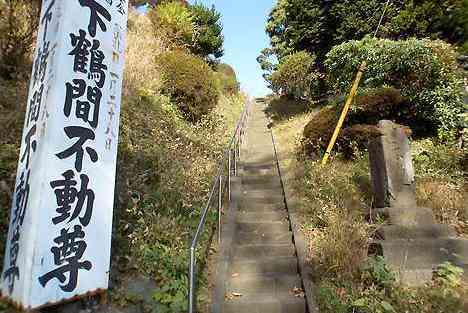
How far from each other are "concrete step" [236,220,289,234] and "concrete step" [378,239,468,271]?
188 centimetres

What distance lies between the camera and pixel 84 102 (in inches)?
146

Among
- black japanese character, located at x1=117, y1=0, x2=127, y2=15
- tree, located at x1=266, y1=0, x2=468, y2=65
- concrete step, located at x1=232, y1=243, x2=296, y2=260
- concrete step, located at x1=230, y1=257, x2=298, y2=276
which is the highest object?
tree, located at x1=266, y1=0, x2=468, y2=65

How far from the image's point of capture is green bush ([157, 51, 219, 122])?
1049cm

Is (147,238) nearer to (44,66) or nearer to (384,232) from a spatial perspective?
(44,66)

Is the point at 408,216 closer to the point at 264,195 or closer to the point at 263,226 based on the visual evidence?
the point at 263,226

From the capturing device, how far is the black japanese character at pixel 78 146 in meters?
3.48

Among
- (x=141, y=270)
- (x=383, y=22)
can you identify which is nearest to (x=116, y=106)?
(x=141, y=270)

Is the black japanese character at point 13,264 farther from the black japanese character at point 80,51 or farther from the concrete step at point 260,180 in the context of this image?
the concrete step at point 260,180

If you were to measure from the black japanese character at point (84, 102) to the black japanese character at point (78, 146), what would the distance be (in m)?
0.12

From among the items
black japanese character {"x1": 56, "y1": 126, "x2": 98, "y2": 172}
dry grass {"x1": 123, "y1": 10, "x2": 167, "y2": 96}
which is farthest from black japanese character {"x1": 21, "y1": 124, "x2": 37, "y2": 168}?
dry grass {"x1": 123, "y1": 10, "x2": 167, "y2": 96}

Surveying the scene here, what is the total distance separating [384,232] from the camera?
5367 mm

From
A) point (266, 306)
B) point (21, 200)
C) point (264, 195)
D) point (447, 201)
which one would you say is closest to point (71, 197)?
point (21, 200)

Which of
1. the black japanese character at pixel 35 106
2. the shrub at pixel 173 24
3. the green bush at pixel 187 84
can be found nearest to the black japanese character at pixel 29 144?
the black japanese character at pixel 35 106

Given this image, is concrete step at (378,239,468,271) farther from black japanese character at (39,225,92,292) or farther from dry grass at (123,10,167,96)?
dry grass at (123,10,167,96)
